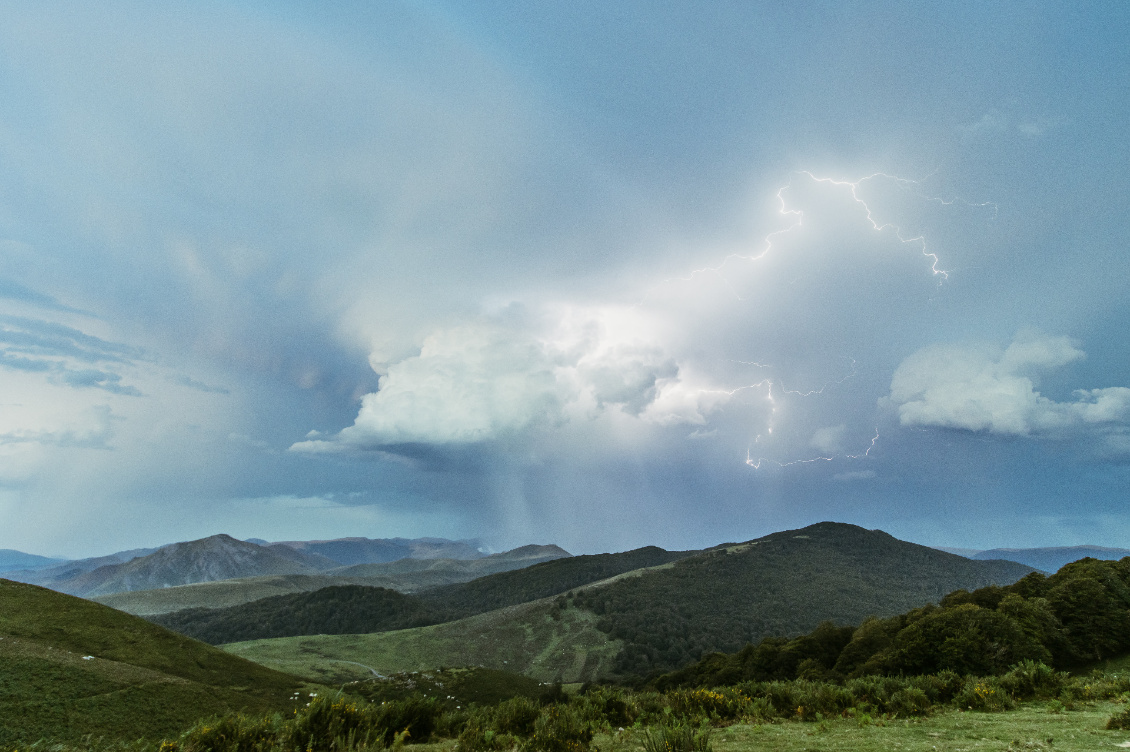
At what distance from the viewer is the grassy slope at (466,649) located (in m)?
152

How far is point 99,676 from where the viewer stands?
1806 inches

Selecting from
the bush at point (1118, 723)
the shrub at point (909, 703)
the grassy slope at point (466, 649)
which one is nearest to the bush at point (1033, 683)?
the shrub at point (909, 703)

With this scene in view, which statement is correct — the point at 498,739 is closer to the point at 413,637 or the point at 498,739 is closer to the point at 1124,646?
the point at 1124,646

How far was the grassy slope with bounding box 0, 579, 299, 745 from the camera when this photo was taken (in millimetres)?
38562

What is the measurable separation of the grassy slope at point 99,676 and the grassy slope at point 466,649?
2822 inches

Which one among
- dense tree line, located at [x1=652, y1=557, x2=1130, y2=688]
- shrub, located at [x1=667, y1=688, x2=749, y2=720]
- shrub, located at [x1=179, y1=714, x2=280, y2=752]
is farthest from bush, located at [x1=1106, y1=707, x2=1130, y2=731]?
dense tree line, located at [x1=652, y1=557, x2=1130, y2=688]

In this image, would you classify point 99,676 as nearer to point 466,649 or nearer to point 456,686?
point 456,686

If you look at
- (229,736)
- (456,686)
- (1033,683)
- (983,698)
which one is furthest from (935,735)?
(456,686)

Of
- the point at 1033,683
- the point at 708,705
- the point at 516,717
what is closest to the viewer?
the point at 516,717

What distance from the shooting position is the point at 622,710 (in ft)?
49.9

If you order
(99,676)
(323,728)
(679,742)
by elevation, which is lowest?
(99,676)

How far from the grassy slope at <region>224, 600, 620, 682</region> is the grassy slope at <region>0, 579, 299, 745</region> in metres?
71.7

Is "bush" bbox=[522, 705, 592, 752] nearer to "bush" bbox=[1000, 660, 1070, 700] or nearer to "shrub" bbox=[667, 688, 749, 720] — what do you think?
"shrub" bbox=[667, 688, 749, 720]

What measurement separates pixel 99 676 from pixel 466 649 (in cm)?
14712
